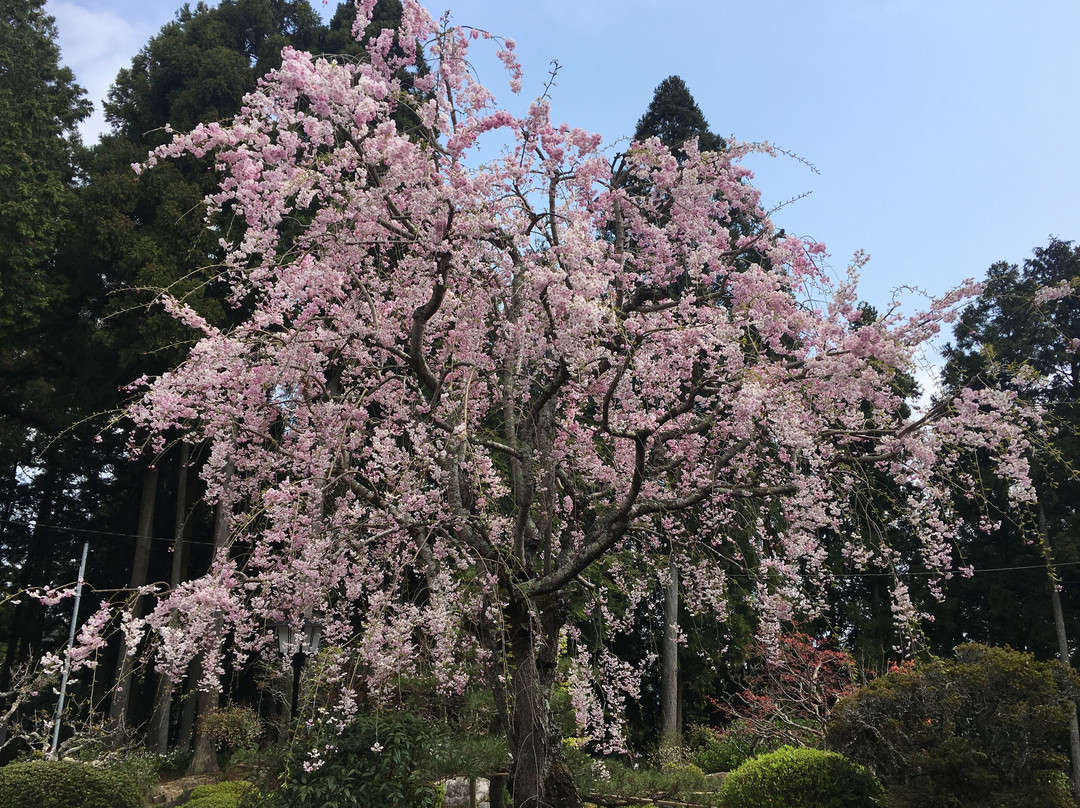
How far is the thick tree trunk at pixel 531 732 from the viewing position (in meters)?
5.48

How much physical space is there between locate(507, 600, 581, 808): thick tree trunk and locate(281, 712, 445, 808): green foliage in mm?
1089

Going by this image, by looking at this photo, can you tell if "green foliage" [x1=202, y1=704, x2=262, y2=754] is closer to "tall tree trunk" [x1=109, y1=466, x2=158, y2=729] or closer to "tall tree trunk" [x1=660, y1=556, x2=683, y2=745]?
"tall tree trunk" [x1=109, y1=466, x2=158, y2=729]

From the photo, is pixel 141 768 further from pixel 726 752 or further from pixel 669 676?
pixel 669 676

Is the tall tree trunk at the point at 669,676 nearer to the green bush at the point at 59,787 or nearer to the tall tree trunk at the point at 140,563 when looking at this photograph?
the green bush at the point at 59,787

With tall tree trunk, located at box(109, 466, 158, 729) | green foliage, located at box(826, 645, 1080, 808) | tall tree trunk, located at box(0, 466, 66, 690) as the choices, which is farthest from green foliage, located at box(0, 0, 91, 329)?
green foliage, located at box(826, 645, 1080, 808)

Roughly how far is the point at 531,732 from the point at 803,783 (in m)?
2.98

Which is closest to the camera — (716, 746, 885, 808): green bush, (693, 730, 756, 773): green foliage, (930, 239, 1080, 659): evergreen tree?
(716, 746, 885, 808): green bush

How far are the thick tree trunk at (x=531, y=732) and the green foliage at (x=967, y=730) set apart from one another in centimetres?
262

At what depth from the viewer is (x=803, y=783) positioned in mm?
6859

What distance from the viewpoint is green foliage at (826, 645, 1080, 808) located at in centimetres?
567

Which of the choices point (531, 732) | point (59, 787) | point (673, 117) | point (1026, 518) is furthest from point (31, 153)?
point (1026, 518)

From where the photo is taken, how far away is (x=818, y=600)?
6.61 m

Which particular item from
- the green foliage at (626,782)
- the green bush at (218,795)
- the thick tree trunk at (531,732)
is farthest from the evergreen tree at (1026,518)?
the green bush at (218,795)

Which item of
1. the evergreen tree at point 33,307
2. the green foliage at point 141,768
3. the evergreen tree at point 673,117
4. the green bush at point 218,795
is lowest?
the green bush at point 218,795
